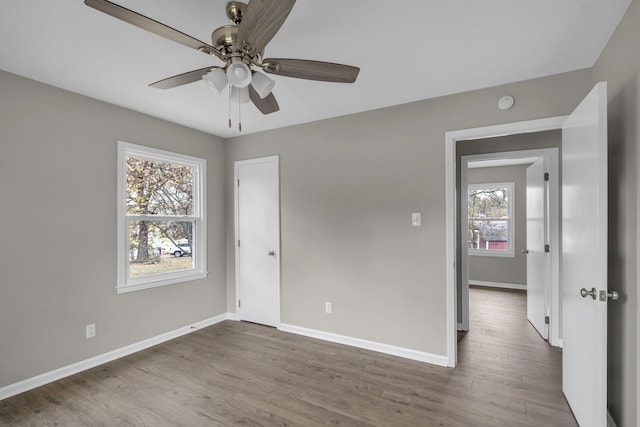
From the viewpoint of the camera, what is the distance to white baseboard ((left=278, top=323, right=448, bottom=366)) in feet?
9.69

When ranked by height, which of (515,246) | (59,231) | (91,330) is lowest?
(91,330)

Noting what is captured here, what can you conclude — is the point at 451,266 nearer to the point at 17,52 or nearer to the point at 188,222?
the point at 188,222

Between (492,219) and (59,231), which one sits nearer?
(59,231)

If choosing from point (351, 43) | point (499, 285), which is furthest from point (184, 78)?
point (499, 285)

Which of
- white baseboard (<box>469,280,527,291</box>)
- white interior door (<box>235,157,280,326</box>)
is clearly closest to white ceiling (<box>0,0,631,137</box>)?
white interior door (<box>235,157,280,326</box>)

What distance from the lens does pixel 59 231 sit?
2.71 meters

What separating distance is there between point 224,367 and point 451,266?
2.23 m

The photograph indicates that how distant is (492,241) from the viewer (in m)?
6.54

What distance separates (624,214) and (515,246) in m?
4.93

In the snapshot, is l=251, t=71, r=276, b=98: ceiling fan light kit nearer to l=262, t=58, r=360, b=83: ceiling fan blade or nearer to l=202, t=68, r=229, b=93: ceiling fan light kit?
l=262, t=58, r=360, b=83: ceiling fan blade

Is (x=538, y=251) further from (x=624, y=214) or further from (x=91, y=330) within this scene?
(x=91, y=330)

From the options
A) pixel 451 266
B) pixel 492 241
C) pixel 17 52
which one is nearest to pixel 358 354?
A: pixel 451 266

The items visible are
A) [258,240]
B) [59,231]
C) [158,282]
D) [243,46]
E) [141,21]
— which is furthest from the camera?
[258,240]

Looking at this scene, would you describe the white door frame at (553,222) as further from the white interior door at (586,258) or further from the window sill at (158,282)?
the window sill at (158,282)
